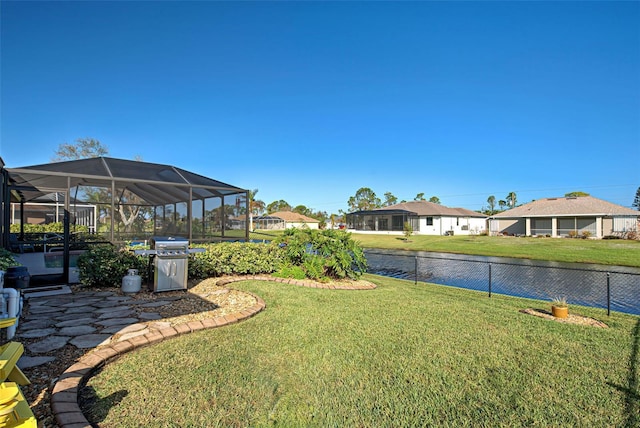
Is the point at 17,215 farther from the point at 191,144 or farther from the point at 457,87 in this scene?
the point at 457,87

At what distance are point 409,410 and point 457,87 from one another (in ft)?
50.6

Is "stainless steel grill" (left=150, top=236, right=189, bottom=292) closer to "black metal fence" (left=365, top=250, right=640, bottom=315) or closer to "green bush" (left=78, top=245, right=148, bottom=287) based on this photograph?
"green bush" (left=78, top=245, right=148, bottom=287)

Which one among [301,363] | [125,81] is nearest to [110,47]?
[125,81]

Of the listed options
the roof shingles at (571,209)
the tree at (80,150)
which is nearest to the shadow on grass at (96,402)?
the tree at (80,150)

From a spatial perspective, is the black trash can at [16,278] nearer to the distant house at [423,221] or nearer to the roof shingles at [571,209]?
the distant house at [423,221]

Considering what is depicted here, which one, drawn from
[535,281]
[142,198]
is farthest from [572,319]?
[142,198]

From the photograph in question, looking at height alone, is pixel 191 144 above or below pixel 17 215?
above

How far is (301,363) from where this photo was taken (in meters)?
2.79

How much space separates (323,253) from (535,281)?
7.83m

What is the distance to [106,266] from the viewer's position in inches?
210

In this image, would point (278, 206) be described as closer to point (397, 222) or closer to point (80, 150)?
point (397, 222)

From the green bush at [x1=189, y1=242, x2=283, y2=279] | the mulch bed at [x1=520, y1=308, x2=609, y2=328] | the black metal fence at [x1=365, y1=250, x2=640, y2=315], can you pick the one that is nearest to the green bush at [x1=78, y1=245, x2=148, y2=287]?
the green bush at [x1=189, y1=242, x2=283, y2=279]

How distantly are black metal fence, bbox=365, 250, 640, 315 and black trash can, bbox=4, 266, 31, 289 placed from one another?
6938 mm

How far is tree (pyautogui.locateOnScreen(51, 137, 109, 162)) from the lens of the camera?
23.2m
